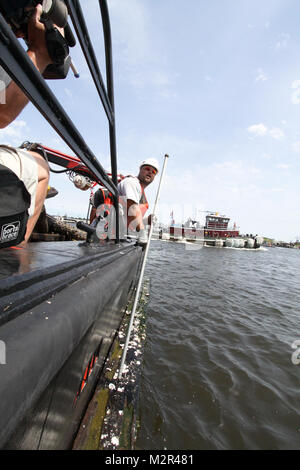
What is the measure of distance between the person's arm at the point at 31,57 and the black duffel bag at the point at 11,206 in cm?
42

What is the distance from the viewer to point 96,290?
1051 mm

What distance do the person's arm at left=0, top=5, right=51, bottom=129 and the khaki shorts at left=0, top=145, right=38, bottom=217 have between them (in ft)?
0.53

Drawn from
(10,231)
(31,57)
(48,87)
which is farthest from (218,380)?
(31,57)

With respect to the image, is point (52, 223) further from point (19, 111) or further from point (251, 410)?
point (251, 410)

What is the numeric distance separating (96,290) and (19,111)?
1032mm

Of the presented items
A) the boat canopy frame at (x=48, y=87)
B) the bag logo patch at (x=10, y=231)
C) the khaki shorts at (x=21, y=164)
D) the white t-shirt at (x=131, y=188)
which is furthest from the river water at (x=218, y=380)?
the white t-shirt at (x=131, y=188)

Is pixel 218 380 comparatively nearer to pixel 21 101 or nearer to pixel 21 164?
pixel 21 164

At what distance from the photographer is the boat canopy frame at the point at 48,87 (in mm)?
575

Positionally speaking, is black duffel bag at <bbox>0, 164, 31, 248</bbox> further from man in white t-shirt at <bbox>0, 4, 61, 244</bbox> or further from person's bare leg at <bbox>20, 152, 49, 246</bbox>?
person's bare leg at <bbox>20, 152, 49, 246</bbox>

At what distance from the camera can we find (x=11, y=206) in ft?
2.83

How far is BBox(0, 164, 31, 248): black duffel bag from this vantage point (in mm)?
820

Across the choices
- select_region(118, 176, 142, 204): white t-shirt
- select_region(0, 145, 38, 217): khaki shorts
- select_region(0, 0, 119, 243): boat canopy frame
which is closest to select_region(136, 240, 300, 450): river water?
select_region(0, 145, 38, 217): khaki shorts

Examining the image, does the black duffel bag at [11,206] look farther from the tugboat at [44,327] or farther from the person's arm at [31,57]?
the person's arm at [31,57]
